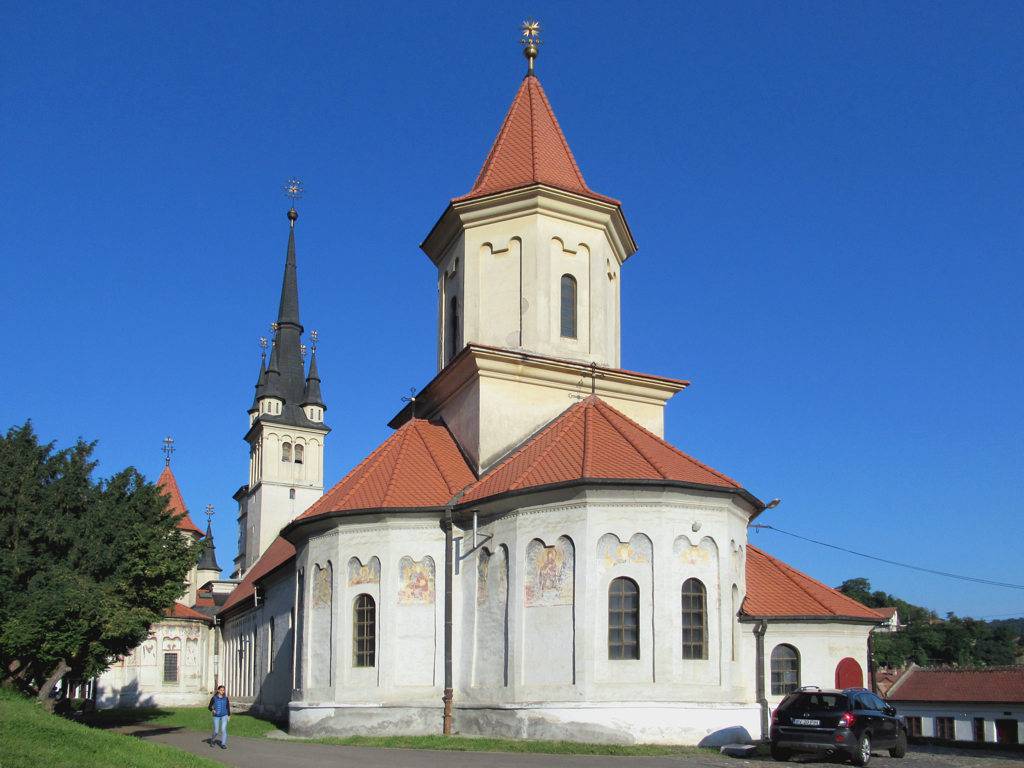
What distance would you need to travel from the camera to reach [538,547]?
21.6 metres

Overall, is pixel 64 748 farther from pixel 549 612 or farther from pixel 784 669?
pixel 784 669

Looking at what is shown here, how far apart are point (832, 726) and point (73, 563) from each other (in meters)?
14.9

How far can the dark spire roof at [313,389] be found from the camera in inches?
2534

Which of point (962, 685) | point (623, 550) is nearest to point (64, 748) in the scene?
point (623, 550)

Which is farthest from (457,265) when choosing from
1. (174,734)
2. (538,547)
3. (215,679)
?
(215,679)

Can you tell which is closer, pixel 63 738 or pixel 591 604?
pixel 63 738

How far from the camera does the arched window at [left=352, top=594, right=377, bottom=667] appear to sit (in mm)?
23203

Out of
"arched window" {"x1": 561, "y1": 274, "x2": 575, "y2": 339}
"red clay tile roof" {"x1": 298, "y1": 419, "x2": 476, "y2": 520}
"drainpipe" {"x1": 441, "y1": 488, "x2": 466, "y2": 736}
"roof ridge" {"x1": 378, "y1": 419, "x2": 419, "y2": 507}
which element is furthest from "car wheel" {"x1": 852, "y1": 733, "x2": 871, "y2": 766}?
"arched window" {"x1": 561, "y1": 274, "x2": 575, "y2": 339}

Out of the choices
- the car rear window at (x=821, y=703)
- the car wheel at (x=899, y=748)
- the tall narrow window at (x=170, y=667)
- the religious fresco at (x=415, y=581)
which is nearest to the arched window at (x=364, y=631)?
the religious fresco at (x=415, y=581)

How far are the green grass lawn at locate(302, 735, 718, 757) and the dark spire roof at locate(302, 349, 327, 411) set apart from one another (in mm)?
44649

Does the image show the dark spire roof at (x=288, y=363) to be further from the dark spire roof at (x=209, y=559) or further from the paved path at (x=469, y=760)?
the paved path at (x=469, y=760)

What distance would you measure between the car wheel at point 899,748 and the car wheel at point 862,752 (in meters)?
1.48

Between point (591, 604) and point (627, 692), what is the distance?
184cm

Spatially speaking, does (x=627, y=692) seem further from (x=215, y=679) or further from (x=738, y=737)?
(x=215, y=679)
